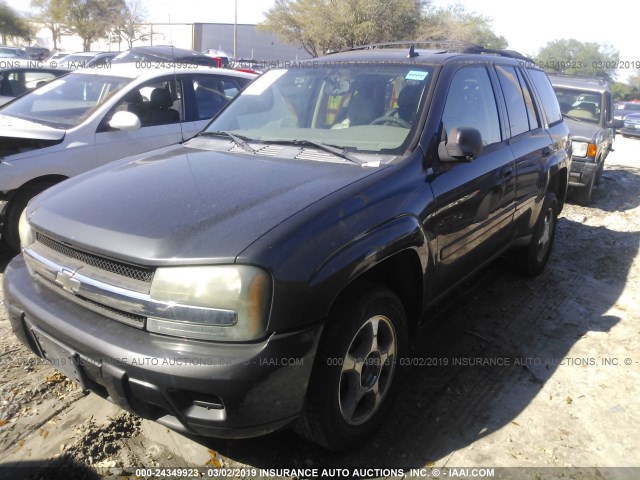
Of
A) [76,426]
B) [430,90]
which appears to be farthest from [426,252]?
[76,426]

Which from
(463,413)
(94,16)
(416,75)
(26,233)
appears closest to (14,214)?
(26,233)

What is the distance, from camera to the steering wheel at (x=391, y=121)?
10.1ft

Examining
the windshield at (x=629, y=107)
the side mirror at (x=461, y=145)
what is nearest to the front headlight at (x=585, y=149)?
the side mirror at (x=461, y=145)

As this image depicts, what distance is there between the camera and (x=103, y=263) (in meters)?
2.26

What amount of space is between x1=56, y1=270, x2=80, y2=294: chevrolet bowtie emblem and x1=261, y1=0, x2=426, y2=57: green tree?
82.0ft

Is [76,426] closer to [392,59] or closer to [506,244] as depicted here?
[392,59]

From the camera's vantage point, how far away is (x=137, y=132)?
548 cm

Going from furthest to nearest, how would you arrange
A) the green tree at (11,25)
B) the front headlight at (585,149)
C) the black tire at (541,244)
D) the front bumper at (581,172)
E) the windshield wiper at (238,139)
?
the green tree at (11,25), the front headlight at (585,149), the front bumper at (581,172), the black tire at (541,244), the windshield wiper at (238,139)

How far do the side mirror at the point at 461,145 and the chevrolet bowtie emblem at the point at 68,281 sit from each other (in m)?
1.94

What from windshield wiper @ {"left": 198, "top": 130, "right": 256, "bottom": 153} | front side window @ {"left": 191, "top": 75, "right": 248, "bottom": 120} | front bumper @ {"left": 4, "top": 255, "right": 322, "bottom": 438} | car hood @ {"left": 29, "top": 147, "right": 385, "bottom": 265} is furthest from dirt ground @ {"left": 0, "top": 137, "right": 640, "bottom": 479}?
front side window @ {"left": 191, "top": 75, "right": 248, "bottom": 120}

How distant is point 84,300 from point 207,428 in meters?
0.79

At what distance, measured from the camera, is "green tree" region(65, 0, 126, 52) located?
4284 cm

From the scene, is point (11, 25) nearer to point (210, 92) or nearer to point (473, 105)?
point (210, 92)

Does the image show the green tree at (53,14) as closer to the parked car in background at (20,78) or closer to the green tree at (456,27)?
the green tree at (456,27)
